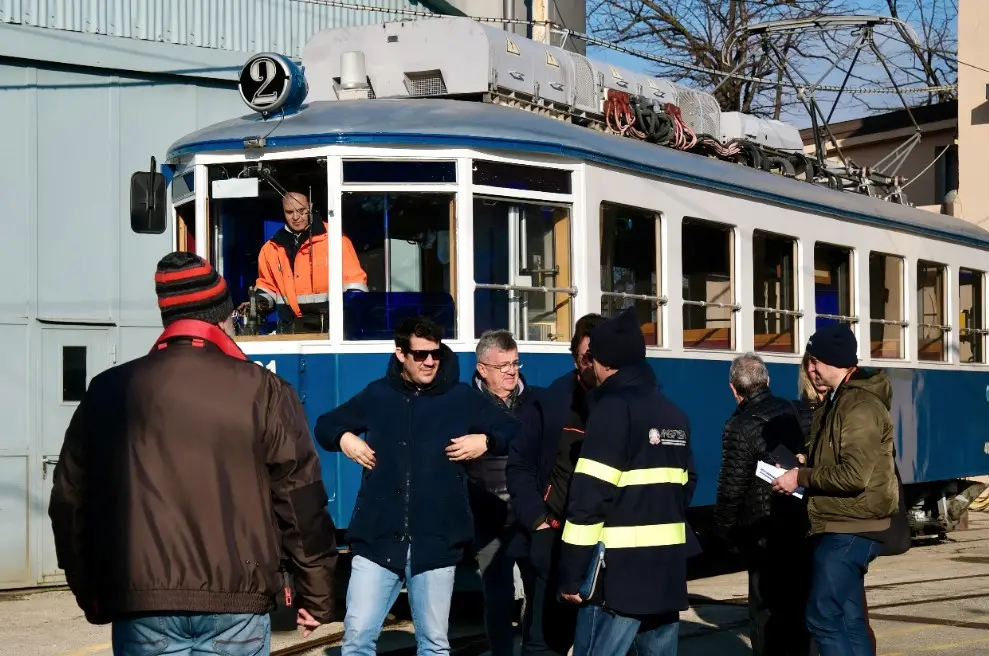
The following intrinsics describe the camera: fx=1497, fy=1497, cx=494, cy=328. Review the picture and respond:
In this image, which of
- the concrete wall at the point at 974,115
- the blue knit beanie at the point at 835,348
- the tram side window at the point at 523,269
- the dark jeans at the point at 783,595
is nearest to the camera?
the blue knit beanie at the point at 835,348

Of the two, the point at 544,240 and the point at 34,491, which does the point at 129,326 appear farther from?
the point at 544,240

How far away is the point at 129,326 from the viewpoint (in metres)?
11.7

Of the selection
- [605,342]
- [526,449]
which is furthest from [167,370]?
[526,449]

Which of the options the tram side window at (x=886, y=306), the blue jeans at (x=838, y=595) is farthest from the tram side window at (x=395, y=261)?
the tram side window at (x=886, y=306)

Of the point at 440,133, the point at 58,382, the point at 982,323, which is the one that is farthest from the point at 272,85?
the point at 982,323

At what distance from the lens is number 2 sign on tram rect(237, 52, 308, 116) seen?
8781 mm

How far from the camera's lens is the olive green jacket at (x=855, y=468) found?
5821 mm

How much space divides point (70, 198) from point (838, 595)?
7.51m

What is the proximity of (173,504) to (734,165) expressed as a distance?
7864 mm

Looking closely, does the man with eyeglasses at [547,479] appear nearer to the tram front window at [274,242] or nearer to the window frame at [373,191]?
the window frame at [373,191]

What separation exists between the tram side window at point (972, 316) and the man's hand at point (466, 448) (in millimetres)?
9149

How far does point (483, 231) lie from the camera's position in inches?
336

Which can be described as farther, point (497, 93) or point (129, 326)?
point (129, 326)

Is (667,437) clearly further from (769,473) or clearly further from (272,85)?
(272,85)
